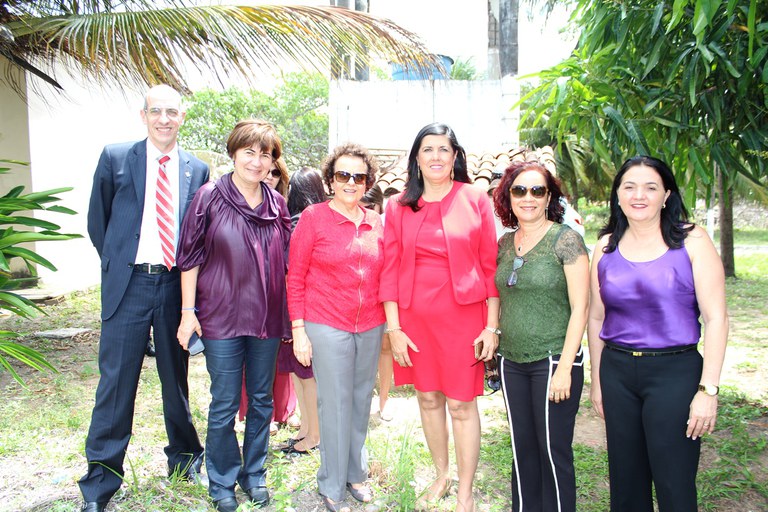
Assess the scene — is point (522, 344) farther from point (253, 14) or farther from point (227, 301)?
point (253, 14)

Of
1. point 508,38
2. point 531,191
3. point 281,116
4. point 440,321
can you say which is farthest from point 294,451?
point 281,116

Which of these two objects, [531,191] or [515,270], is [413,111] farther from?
[515,270]

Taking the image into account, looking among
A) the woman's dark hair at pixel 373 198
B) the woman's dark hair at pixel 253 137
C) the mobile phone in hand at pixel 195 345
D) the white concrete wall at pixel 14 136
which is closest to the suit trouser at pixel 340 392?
the mobile phone in hand at pixel 195 345

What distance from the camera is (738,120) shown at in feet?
12.6

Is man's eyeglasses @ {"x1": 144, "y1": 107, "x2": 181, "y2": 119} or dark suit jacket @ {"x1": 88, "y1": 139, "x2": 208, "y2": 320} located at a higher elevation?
man's eyeglasses @ {"x1": 144, "y1": 107, "x2": 181, "y2": 119}

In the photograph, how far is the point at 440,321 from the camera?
324cm

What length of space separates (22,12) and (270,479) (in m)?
5.74

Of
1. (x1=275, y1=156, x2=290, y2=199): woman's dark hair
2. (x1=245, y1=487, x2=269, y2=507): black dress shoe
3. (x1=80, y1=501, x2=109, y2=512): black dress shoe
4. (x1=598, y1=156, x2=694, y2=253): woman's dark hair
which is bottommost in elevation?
(x1=245, y1=487, x2=269, y2=507): black dress shoe

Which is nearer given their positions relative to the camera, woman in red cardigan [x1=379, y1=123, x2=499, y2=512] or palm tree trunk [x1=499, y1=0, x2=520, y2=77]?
woman in red cardigan [x1=379, y1=123, x2=499, y2=512]

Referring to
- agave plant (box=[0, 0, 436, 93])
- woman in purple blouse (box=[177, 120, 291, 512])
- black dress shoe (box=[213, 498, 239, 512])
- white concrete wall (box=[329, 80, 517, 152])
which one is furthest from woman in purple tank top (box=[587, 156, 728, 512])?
white concrete wall (box=[329, 80, 517, 152])

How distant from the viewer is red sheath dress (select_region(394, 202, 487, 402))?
3.22 m

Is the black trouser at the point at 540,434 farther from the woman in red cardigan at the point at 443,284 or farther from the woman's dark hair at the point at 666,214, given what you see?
the woman's dark hair at the point at 666,214

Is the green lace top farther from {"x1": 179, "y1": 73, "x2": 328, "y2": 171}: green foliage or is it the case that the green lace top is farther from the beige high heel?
{"x1": 179, "y1": 73, "x2": 328, "y2": 171}: green foliage

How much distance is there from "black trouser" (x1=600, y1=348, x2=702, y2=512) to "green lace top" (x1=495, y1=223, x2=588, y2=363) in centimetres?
28
